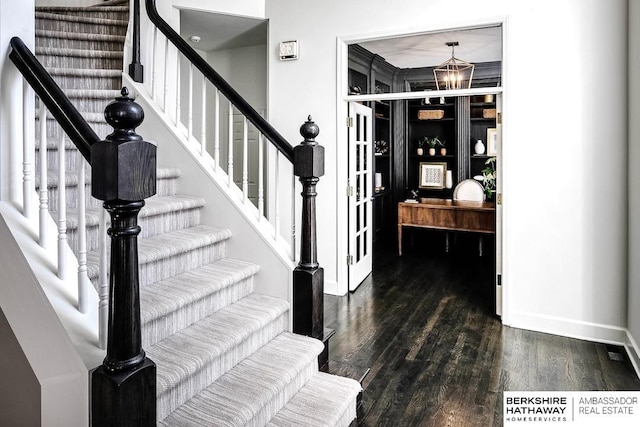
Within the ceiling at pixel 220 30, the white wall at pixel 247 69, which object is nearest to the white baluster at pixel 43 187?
the ceiling at pixel 220 30

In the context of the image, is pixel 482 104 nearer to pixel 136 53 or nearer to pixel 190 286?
pixel 136 53

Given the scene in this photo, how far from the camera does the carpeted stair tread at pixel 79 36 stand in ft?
10.9

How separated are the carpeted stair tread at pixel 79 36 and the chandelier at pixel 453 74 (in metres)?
2.67

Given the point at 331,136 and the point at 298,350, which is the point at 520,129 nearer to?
the point at 331,136

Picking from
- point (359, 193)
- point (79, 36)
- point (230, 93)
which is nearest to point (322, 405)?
point (230, 93)

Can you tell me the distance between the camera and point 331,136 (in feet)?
14.4

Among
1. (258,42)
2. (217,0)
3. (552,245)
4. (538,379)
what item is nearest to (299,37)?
(217,0)

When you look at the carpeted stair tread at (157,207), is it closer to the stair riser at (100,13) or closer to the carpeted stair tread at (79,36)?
the carpeted stair tread at (79,36)

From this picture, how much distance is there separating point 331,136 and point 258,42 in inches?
75.6

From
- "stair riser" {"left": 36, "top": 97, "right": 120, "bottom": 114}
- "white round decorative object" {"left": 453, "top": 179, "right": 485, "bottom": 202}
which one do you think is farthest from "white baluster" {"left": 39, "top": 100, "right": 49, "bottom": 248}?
"white round decorative object" {"left": 453, "top": 179, "right": 485, "bottom": 202}

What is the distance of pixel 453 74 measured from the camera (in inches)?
153

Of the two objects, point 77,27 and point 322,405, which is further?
point 77,27

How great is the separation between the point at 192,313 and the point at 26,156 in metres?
1.02

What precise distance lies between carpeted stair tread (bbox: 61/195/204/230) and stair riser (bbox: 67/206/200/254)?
32mm
